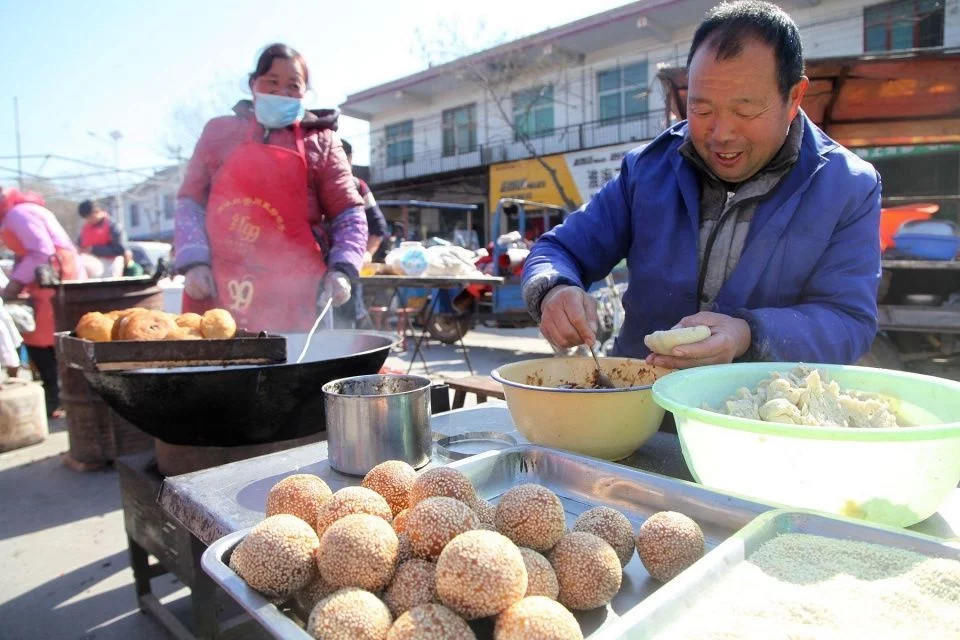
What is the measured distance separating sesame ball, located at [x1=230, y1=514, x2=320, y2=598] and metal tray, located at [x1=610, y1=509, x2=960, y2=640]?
41 centimetres

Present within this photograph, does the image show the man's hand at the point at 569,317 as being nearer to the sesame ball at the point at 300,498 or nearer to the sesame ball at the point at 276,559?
the sesame ball at the point at 300,498

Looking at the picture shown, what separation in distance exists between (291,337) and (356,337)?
275mm

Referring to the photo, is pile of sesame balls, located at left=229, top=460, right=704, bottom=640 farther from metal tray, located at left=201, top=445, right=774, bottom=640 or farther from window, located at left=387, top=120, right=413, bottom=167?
window, located at left=387, top=120, right=413, bottom=167

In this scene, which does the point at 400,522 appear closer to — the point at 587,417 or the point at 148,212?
the point at 587,417

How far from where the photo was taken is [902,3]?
468 inches

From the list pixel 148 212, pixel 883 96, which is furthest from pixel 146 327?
pixel 148 212

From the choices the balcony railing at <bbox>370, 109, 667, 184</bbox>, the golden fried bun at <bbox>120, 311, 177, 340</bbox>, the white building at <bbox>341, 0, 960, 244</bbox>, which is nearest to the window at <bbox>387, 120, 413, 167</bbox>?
the white building at <bbox>341, 0, 960, 244</bbox>

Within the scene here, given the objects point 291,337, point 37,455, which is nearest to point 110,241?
point 37,455

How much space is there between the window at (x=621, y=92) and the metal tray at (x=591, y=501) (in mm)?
16406

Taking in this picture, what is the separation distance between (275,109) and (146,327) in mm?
1278

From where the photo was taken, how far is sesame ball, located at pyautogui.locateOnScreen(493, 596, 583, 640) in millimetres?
630

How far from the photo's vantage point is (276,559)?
0.76 meters

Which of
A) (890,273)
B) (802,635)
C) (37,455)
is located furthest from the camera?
(890,273)

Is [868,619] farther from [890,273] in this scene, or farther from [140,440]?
[890,273]
